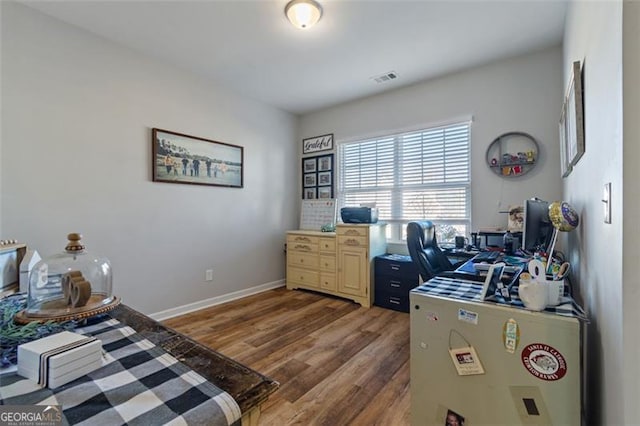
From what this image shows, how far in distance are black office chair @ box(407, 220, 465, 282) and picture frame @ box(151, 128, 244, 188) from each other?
230 centimetres

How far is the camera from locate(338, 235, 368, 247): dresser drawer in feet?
11.2

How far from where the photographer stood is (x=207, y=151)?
3350 millimetres

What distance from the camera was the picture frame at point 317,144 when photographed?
429cm

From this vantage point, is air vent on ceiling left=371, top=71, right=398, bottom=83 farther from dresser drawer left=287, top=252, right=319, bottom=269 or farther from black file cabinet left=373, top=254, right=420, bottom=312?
dresser drawer left=287, top=252, right=319, bottom=269

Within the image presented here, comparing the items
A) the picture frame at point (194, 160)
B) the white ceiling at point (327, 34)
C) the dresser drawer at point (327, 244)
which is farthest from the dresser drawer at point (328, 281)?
the white ceiling at point (327, 34)

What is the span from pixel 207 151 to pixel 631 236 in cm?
345

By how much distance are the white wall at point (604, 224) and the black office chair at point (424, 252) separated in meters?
0.97

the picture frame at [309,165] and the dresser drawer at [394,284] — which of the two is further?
the picture frame at [309,165]

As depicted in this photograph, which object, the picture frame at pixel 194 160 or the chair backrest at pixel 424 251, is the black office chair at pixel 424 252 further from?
the picture frame at pixel 194 160

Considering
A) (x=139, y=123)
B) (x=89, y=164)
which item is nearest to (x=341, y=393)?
(x=89, y=164)

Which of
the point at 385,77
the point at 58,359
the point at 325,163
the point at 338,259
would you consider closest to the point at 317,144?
the point at 325,163

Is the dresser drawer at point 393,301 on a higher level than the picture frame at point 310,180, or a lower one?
lower

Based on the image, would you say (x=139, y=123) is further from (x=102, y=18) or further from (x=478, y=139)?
(x=478, y=139)

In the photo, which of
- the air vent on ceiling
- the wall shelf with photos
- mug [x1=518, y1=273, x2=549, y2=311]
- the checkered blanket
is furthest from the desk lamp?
the wall shelf with photos
